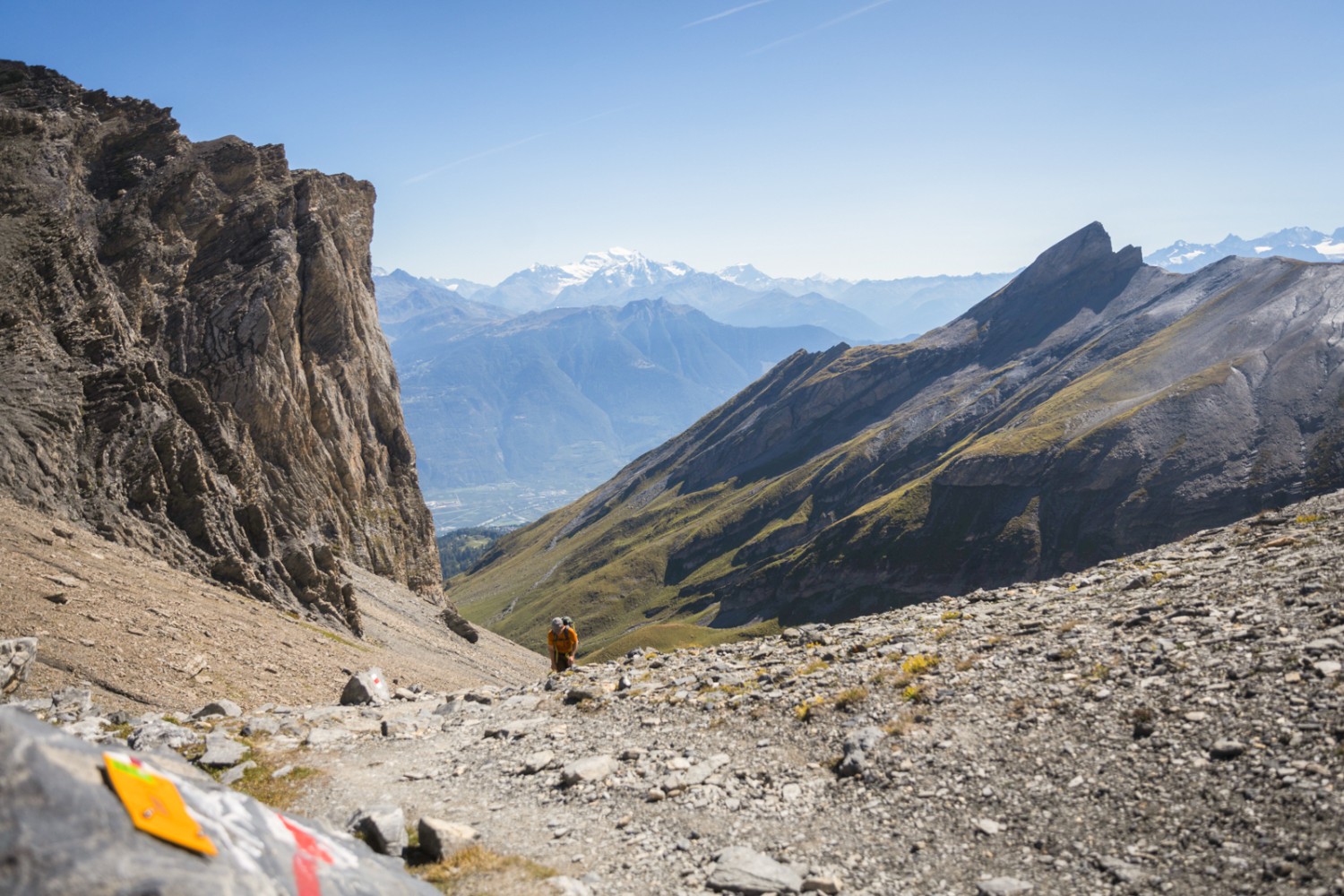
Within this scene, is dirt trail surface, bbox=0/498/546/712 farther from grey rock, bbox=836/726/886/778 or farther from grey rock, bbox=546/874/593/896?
grey rock, bbox=836/726/886/778

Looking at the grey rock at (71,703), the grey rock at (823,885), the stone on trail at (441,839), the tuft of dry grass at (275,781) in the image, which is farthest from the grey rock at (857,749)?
the grey rock at (71,703)

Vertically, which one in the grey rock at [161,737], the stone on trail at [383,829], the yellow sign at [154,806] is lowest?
the stone on trail at [383,829]

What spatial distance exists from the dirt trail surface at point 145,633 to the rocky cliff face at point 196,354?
573cm

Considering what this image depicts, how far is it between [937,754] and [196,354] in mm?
76654

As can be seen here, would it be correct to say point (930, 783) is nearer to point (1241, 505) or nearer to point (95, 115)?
point (95, 115)

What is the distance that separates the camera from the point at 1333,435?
175500 millimetres

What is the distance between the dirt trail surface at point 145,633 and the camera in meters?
27.0

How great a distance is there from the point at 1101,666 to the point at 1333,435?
693ft

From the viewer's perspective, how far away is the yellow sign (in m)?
7.92

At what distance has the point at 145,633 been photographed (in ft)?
101

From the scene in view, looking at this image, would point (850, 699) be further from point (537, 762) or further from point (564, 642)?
point (564, 642)

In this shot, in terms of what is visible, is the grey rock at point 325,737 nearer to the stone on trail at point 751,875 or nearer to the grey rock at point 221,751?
the grey rock at point 221,751

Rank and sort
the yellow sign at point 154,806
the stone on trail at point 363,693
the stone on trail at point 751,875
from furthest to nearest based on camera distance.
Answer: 1. the stone on trail at point 363,693
2. the stone on trail at point 751,875
3. the yellow sign at point 154,806

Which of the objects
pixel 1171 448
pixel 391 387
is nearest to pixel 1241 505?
pixel 1171 448
